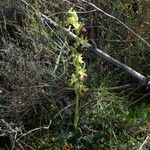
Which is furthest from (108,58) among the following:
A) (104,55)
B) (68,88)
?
(68,88)

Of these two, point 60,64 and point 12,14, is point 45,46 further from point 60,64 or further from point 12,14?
point 12,14

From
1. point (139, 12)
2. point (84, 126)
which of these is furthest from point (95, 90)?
point (139, 12)

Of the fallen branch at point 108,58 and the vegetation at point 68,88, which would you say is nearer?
the vegetation at point 68,88

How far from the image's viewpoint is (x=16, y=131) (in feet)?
7.91

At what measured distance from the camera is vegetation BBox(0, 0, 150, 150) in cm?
254

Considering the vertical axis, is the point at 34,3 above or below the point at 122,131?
above

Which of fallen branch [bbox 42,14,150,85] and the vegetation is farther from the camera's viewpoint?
fallen branch [bbox 42,14,150,85]

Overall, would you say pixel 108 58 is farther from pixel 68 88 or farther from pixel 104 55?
pixel 68 88

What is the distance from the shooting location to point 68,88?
269cm

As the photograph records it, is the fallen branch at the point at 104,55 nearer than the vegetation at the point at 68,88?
No

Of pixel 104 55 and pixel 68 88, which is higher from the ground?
pixel 104 55

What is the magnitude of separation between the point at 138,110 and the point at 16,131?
0.86 metres

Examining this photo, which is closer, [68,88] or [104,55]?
[68,88]

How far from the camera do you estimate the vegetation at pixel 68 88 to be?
254 centimetres
